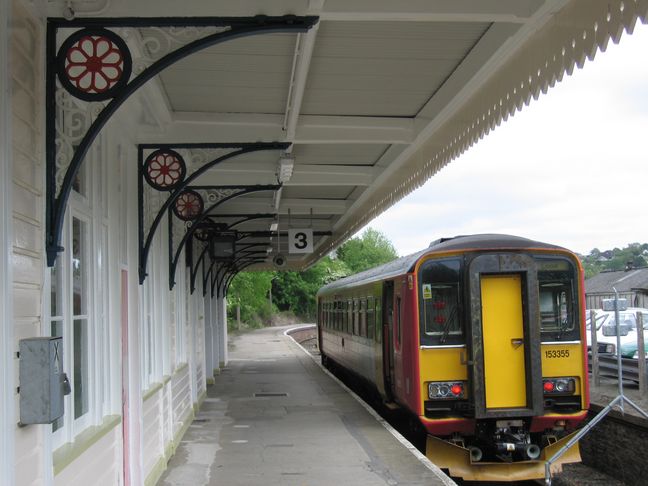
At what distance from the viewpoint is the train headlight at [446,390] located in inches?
343

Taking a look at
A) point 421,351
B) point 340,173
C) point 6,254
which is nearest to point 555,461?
point 421,351

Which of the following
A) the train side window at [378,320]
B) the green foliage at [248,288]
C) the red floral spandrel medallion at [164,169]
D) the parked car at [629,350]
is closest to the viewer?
the red floral spandrel medallion at [164,169]

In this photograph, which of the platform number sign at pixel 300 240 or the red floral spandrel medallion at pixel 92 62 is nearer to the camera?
the red floral spandrel medallion at pixel 92 62

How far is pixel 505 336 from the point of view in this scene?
8703 mm

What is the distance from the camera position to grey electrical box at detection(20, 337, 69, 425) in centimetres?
323

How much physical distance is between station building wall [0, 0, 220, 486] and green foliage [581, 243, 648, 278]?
3646 inches

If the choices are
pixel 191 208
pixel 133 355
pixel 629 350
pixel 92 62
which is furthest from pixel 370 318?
pixel 92 62

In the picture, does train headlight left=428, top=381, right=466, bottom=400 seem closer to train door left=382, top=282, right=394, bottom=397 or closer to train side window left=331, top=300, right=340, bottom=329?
train door left=382, top=282, right=394, bottom=397

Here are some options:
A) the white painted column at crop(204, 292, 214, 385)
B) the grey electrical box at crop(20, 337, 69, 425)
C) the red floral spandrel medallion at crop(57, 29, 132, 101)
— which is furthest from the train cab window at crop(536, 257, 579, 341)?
the white painted column at crop(204, 292, 214, 385)

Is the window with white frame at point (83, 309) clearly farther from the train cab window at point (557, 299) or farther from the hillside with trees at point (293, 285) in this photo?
the hillside with trees at point (293, 285)

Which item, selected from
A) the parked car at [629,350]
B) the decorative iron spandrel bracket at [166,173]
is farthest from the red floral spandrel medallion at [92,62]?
the parked car at [629,350]

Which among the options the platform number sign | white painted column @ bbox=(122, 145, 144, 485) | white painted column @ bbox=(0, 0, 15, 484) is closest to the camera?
white painted column @ bbox=(0, 0, 15, 484)

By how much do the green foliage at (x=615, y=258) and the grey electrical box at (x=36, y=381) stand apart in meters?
96.5

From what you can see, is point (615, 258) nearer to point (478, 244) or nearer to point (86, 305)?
point (478, 244)
